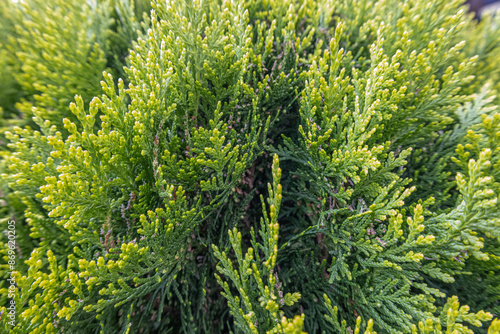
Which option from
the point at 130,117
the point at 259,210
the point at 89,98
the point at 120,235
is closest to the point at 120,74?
the point at 89,98

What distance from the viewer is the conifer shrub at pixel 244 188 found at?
5.45ft

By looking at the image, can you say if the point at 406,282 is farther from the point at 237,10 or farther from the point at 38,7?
the point at 38,7

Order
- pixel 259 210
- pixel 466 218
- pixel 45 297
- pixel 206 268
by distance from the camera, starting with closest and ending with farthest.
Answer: pixel 466 218 → pixel 45 297 → pixel 206 268 → pixel 259 210

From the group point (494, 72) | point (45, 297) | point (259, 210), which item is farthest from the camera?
point (494, 72)

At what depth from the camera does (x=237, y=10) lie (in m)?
2.16

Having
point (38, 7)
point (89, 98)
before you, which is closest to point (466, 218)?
point (89, 98)

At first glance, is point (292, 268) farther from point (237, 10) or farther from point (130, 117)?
point (237, 10)

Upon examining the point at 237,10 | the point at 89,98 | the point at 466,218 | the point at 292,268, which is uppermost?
the point at 237,10

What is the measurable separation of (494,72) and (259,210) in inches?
151

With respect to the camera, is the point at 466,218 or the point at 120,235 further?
the point at 120,235

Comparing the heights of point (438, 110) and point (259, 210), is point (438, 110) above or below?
above

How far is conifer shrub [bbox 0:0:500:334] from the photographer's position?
166 centimetres

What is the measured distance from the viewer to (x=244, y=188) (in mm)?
2572

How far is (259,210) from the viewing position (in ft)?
8.85
